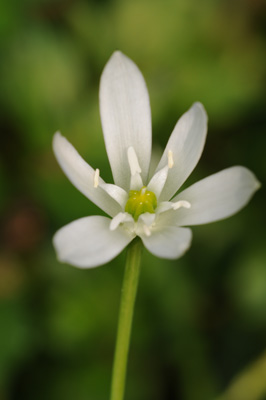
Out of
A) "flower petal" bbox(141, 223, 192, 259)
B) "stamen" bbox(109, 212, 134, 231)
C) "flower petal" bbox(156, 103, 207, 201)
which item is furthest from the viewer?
"flower petal" bbox(156, 103, 207, 201)

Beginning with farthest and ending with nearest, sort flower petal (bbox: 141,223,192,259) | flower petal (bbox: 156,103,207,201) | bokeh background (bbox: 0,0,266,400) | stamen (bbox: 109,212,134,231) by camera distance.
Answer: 1. bokeh background (bbox: 0,0,266,400)
2. flower petal (bbox: 156,103,207,201)
3. stamen (bbox: 109,212,134,231)
4. flower petal (bbox: 141,223,192,259)

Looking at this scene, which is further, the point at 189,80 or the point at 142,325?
the point at 189,80

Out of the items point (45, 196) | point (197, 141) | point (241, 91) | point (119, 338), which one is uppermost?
point (241, 91)

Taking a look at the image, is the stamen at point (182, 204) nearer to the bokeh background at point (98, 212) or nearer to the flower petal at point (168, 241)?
the flower petal at point (168, 241)

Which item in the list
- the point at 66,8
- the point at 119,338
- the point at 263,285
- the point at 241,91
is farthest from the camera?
the point at 66,8

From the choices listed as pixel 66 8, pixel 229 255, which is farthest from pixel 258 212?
pixel 66 8

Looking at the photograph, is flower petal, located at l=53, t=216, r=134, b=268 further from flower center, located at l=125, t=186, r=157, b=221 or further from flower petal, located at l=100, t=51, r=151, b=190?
flower petal, located at l=100, t=51, r=151, b=190

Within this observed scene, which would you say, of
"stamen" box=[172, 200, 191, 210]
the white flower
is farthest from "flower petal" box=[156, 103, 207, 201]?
"stamen" box=[172, 200, 191, 210]

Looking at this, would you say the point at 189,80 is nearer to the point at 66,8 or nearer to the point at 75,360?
the point at 66,8

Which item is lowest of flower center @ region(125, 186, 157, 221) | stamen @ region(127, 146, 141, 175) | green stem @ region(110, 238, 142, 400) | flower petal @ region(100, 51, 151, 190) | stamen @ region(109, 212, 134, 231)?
green stem @ region(110, 238, 142, 400)

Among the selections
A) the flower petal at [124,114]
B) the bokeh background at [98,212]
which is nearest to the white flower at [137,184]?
the flower petal at [124,114]
